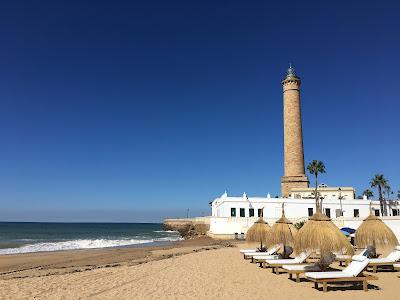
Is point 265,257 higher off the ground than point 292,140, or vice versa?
point 292,140

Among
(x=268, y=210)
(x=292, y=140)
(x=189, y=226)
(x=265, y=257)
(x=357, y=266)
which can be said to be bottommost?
(x=265, y=257)

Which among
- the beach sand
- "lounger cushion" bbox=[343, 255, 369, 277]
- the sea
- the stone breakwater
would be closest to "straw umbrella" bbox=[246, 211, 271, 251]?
the beach sand

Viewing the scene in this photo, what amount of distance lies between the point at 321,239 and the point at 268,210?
27.3m

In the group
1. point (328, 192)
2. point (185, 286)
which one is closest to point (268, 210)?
point (328, 192)

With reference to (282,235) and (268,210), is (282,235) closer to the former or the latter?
(282,235)

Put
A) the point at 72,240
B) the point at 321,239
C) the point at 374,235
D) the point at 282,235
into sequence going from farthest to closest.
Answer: the point at 72,240, the point at 282,235, the point at 374,235, the point at 321,239

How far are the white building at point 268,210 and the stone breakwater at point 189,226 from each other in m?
5.23

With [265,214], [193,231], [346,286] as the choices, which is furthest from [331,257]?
[193,231]

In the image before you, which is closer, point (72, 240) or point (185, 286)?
point (185, 286)

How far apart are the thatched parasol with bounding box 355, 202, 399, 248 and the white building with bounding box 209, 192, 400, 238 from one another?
18376 mm

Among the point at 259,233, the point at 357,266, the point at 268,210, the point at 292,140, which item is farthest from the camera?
the point at 292,140

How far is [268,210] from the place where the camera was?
3862cm

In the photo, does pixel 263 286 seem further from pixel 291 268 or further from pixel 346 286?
pixel 346 286

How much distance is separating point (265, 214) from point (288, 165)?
970 cm
